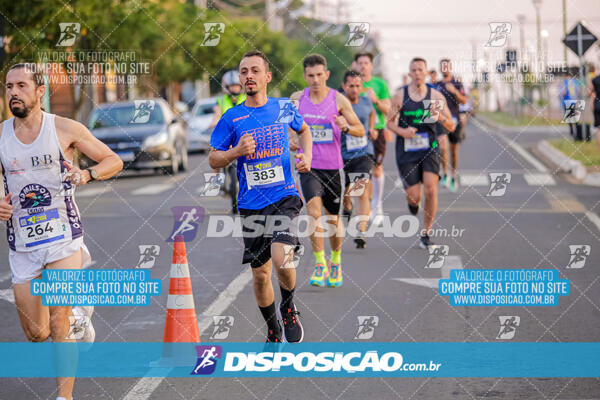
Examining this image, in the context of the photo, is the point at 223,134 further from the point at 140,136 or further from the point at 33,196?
the point at 140,136

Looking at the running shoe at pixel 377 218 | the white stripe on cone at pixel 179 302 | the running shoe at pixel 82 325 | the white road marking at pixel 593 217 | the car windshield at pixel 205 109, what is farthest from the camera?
the car windshield at pixel 205 109

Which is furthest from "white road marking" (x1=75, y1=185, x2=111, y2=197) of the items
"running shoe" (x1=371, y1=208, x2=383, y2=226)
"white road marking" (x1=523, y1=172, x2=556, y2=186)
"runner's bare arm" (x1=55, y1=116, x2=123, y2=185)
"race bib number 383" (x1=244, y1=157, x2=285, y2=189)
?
"runner's bare arm" (x1=55, y1=116, x2=123, y2=185)

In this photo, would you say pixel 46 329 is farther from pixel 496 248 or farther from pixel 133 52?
pixel 133 52

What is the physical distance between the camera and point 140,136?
23922 mm

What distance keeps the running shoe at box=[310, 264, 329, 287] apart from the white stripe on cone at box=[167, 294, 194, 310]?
2862 millimetres

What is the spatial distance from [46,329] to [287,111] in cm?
229

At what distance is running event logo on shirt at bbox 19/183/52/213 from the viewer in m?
5.90

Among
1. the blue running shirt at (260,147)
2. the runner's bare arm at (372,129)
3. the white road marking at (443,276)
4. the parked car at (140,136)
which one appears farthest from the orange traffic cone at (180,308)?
the parked car at (140,136)

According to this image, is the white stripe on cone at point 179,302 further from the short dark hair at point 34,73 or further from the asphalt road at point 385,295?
the short dark hair at point 34,73

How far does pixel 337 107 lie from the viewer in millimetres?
9672

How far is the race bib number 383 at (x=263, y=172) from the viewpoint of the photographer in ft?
23.4

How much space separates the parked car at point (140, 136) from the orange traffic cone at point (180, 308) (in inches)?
626

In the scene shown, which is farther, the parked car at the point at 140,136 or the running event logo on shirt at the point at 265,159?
the parked car at the point at 140,136

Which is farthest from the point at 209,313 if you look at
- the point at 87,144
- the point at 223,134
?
the point at 87,144
